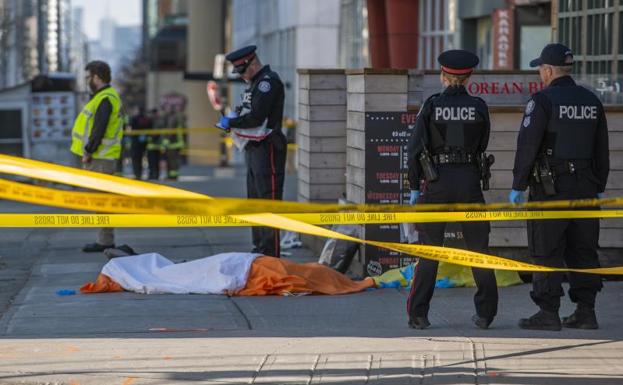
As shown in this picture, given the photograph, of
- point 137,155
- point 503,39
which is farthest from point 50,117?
point 503,39

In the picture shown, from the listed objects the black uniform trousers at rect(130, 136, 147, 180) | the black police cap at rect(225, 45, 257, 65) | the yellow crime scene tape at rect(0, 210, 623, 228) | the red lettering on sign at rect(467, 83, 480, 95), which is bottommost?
the black uniform trousers at rect(130, 136, 147, 180)

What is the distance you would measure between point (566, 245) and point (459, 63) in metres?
1.34

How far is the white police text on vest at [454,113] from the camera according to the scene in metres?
8.30

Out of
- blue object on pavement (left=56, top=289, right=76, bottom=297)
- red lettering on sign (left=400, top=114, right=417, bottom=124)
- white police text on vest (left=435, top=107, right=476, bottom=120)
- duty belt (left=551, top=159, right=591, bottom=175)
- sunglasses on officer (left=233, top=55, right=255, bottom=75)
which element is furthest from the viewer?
sunglasses on officer (left=233, top=55, right=255, bottom=75)

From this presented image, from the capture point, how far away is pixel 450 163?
831 cm

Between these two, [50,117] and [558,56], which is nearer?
[558,56]

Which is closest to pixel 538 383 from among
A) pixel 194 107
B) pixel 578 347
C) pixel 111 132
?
pixel 578 347

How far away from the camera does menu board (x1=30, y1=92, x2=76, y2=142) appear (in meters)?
27.7

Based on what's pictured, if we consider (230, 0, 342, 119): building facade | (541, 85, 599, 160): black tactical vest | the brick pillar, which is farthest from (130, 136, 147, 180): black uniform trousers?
(541, 85, 599, 160): black tactical vest

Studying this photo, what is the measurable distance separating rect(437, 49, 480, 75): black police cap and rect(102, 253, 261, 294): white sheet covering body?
2526 mm

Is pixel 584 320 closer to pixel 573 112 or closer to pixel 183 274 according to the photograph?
pixel 573 112

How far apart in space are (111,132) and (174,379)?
20.3ft

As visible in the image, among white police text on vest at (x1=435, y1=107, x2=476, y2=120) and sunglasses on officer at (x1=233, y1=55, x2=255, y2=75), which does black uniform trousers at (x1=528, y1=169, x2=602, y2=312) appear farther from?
sunglasses on officer at (x1=233, y1=55, x2=255, y2=75)

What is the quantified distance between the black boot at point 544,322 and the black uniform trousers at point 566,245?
0.04 meters
